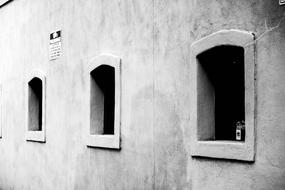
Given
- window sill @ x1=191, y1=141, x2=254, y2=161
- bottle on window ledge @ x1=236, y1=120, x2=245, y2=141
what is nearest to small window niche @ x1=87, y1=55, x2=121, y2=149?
window sill @ x1=191, y1=141, x2=254, y2=161

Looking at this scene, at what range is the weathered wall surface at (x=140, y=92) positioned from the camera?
16.8 feet

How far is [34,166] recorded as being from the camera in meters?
10.8

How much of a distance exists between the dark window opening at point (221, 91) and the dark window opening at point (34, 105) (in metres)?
6.01

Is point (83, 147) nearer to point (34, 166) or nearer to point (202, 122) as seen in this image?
point (34, 166)

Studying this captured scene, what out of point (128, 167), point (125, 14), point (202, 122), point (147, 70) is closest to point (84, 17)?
point (125, 14)

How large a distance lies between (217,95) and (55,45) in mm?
4765

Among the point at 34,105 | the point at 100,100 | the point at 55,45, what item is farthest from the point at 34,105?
the point at 100,100

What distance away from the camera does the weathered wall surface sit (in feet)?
16.8

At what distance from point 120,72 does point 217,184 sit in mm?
2737

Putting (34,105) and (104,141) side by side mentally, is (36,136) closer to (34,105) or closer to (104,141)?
(34,105)

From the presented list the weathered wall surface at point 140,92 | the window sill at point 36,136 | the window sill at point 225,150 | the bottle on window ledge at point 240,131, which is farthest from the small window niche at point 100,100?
the bottle on window ledge at point 240,131

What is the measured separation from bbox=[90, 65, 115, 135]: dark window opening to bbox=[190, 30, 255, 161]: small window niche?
2655 mm

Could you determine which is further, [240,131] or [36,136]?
[36,136]

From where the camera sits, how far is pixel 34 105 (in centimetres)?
1127
